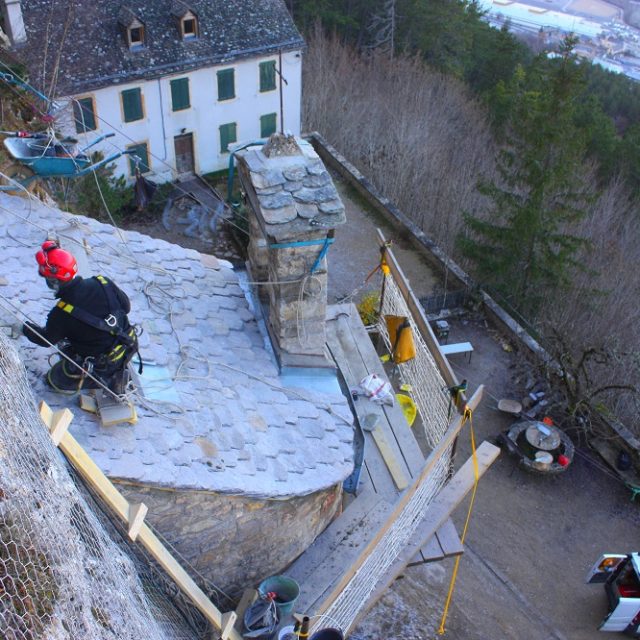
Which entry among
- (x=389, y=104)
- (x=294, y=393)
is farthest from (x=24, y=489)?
(x=389, y=104)

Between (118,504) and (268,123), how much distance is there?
77.6 feet

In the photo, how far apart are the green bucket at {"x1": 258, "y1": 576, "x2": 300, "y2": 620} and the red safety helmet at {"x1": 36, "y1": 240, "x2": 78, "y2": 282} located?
365 cm

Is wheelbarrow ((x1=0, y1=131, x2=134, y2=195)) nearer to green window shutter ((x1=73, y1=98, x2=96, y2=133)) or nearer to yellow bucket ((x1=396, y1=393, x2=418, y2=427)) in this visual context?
yellow bucket ((x1=396, y1=393, x2=418, y2=427))

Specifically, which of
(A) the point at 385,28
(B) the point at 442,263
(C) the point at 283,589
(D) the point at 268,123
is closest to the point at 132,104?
(D) the point at 268,123

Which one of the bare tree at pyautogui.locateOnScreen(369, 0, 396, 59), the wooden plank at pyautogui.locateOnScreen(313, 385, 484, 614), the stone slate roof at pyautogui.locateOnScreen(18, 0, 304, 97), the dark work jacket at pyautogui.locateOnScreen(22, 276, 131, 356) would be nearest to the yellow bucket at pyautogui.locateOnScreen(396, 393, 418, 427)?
the wooden plank at pyautogui.locateOnScreen(313, 385, 484, 614)

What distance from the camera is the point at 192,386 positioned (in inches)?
287

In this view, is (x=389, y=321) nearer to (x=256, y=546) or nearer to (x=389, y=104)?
(x=256, y=546)

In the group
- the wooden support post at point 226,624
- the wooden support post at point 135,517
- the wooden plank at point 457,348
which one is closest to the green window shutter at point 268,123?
the wooden plank at point 457,348

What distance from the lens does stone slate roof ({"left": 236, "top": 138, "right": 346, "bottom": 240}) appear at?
726 centimetres

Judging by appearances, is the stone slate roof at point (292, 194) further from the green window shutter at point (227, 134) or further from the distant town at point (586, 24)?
the distant town at point (586, 24)

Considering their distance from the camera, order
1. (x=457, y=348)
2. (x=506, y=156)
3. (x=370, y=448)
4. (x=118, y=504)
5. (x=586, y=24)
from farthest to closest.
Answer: (x=586, y=24) → (x=506, y=156) → (x=457, y=348) → (x=370, y=448) → (x=118, y=504)

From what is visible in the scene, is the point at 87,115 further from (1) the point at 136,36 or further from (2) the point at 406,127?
(2) the point at 406,127

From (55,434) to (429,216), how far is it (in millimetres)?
22110

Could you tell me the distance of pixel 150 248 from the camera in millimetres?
9133
